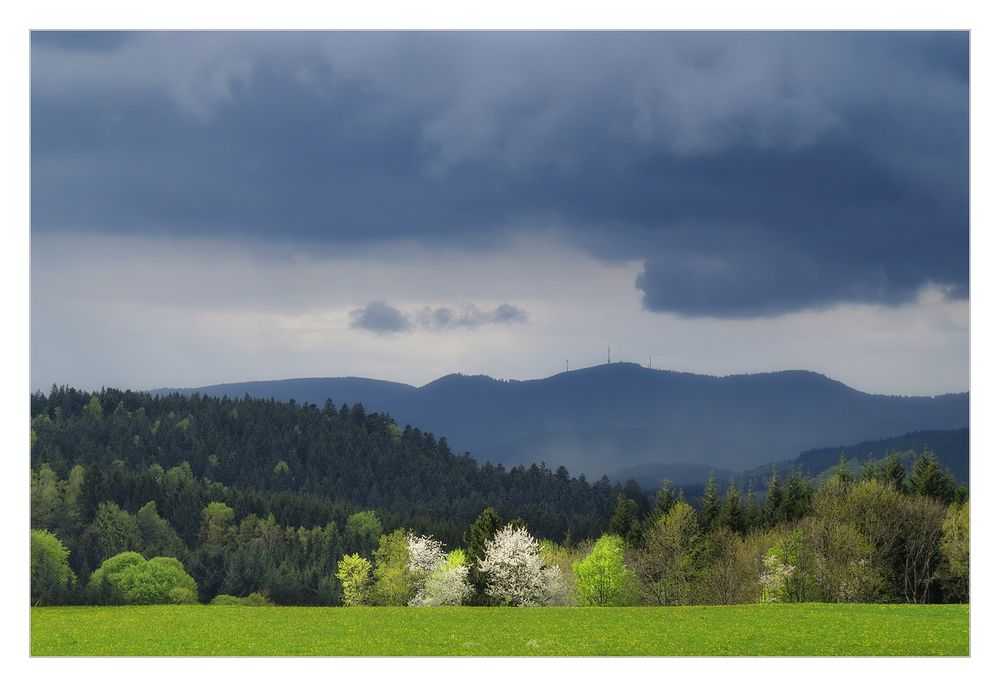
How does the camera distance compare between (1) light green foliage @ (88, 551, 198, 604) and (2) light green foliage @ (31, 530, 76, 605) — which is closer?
(2) light green foliage @ (31, 530, 76, 605)

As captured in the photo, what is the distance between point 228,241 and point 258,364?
8742 millimetres

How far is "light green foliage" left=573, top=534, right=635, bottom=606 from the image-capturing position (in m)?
56.8

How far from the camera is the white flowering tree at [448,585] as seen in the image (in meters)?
50.2

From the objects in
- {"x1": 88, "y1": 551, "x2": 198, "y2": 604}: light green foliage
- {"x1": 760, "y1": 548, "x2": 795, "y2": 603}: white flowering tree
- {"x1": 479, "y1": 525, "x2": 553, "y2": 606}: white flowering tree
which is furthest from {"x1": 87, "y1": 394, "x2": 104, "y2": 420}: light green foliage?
{"x1": 760, "y1": 548, "x2": 795, "y2": 603}: white flowering tree

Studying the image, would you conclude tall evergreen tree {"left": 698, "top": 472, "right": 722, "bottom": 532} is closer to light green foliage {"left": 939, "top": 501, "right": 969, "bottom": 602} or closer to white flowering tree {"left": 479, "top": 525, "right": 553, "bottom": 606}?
light green foliage {"left": 939, "top": 501, "right": 969, "bottom": 602}

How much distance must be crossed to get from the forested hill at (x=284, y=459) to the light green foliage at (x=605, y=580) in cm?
6672

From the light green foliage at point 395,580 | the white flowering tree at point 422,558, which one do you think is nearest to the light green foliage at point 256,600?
the light green foliage at point 395,580

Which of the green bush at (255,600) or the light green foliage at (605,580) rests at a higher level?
the light green foliage at (605,580)

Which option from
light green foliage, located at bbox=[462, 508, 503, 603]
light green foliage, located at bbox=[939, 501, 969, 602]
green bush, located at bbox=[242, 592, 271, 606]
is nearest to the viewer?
light green foliage, located at bbox=[462, 508, 503, 603]

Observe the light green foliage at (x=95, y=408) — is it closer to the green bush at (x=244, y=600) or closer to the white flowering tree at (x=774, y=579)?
the green bush at (x=244, y=600)

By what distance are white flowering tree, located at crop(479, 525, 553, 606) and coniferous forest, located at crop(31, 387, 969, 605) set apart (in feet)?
0.39

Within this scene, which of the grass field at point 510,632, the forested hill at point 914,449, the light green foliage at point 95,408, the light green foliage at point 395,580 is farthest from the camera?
the light green foliage at point 95,408

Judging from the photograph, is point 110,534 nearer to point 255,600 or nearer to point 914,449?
point 255,600

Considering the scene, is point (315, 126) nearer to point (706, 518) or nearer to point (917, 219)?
point (917, 219)
